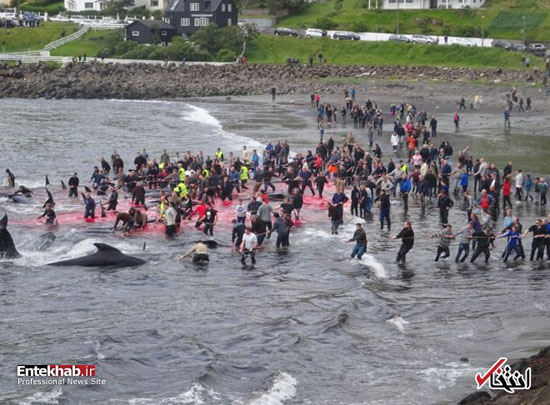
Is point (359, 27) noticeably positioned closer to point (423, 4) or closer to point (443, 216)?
point (423, 4)

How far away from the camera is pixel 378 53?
104m

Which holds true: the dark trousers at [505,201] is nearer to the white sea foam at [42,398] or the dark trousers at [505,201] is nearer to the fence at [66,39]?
the white sea foam at [42,398]

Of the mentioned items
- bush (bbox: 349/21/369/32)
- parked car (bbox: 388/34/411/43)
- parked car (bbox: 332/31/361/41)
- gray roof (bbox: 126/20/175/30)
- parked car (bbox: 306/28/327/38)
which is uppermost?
gray roof (bbox: 126/20/175/30)

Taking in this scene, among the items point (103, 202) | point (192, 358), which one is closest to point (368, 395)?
point (192, 358)

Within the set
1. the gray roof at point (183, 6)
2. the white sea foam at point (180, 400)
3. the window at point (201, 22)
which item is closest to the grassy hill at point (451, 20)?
the gray roof at point (183, 6)

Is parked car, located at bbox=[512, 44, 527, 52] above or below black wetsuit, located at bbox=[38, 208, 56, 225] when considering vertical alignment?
above

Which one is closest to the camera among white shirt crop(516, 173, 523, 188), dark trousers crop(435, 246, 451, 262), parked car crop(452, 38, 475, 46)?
dark trousers crop(435, 246, 451, 262)

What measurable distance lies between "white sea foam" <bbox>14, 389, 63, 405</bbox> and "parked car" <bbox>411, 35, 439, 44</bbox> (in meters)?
91.0

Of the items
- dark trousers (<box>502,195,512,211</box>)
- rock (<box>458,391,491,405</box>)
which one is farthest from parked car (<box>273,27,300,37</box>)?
rock (<box>458,391,491,405</box>)

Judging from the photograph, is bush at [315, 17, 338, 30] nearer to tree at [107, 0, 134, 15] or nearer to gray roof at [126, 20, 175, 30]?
gray roof at [126, 20, 175, 30]

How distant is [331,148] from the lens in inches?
1773

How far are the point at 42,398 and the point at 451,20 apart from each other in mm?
104310

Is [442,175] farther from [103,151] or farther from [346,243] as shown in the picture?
[103,151]

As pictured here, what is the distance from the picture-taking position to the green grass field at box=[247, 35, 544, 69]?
313ft
